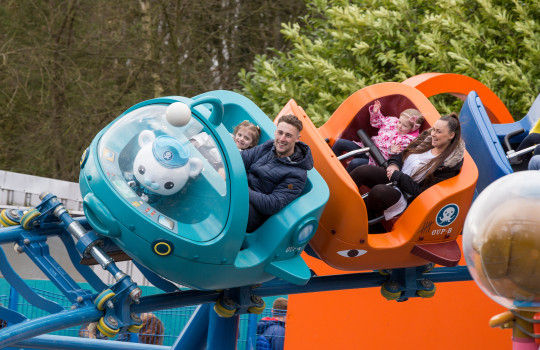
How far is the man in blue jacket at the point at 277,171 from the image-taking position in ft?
11.3

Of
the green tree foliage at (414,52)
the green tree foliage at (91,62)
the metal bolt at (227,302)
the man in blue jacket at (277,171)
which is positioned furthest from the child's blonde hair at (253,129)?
the green tree foliage at (91,62)

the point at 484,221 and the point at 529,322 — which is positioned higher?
the point at 484,221

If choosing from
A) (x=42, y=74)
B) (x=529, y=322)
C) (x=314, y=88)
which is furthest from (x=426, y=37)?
(x=42, y=74)

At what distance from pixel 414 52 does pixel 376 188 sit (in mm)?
3909

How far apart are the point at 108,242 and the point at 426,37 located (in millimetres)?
4585

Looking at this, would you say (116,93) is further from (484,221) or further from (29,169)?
(484,221)

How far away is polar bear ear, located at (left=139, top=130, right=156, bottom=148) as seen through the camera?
3262mm

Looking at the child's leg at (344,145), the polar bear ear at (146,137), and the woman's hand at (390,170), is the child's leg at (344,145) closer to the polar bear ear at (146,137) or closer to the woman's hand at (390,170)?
the woman's hand at (390,170)

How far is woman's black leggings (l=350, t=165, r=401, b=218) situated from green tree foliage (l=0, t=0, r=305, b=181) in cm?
685

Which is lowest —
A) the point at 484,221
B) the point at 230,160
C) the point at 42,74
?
the point at 484,221

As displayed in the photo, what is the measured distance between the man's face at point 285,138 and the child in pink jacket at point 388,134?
948 millimetres

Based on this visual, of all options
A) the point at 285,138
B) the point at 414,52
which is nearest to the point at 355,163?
the point at 285,138

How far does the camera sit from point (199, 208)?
3.24 m

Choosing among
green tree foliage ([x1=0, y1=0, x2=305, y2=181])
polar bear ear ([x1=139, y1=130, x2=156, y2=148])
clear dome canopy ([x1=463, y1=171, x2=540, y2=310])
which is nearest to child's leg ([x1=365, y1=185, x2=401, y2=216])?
polar bear ear ([x1=139, y1=130, x2=156, y2=148])
